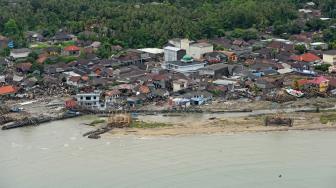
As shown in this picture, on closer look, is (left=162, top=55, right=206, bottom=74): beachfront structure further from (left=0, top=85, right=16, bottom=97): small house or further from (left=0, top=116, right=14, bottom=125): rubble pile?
(left=0, top=116, right=14, bottom=125): rubble pile

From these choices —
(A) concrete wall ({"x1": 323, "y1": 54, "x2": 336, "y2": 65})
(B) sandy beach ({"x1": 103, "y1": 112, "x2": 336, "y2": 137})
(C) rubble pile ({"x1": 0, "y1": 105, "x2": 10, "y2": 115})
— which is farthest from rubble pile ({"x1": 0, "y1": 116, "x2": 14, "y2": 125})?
(A) concrete wall ({"x1": 323, "y1": 54, "x2": 336, "y2": 65})

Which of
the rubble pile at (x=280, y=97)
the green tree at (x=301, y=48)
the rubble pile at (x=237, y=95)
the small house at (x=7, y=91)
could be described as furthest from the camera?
the green tree at (x=301, y=48)

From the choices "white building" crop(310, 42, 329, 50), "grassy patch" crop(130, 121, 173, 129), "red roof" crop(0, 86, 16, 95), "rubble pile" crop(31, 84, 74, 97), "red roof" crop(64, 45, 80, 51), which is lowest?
"rubble pile" crop(31, 84, 74, 97)

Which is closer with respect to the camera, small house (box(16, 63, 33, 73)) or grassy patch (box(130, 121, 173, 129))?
grassy patch (box(130, 121, 173, 129))

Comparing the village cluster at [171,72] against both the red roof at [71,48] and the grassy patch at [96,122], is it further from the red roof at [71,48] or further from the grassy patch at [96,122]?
the grassy patch at [96,122]

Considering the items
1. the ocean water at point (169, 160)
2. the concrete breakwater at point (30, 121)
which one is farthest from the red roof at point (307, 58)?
the concrete breakwater at point (30, 121)
